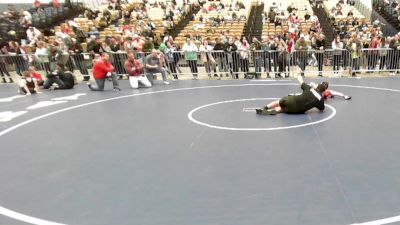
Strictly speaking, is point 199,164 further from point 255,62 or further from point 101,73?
point 255,62

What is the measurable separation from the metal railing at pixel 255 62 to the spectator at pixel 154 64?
399 mm

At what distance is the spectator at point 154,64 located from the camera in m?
15.0

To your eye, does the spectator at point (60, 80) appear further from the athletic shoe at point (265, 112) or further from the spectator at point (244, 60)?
the athletic shoe at point (265, 112)

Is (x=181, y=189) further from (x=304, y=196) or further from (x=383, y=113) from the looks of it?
(x=383, y=113)

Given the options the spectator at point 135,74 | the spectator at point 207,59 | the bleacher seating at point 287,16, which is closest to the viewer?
the spectator at point 135,74

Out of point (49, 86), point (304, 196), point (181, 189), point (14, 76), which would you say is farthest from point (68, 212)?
point (14, 76)

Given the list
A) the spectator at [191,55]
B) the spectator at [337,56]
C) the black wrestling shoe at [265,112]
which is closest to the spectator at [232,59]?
the spectator at [191,55]

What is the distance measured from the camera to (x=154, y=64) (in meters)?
15.1

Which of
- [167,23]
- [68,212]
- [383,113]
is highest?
[167,23]

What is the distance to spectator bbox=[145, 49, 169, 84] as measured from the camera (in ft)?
49.2

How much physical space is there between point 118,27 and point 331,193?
67.7 ft

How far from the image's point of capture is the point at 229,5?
94.6 ft

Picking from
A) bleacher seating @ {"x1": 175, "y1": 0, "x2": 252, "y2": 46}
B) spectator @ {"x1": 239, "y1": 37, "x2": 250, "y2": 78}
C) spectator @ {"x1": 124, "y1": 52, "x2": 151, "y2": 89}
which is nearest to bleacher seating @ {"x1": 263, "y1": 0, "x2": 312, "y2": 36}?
bleacher seating @ {"x1": 175, "y1": 0, "x2": 252, "y2": 46}

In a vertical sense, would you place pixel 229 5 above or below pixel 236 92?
above
